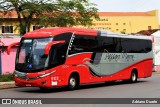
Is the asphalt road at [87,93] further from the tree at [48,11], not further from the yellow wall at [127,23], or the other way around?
the yellow wall at [127,23]

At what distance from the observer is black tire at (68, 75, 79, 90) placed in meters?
20.8

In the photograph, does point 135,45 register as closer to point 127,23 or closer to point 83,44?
point 83,44

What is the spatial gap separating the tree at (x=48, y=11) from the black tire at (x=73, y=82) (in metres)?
10.8

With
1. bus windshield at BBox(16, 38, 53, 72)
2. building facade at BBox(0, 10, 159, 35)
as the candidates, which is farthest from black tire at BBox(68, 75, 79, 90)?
building facade at BBox(0, 10, 159, 35)

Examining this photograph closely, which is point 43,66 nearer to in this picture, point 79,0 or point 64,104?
point 64,104

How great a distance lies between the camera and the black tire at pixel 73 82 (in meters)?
20.8

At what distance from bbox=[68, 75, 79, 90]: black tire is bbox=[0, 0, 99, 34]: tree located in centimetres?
1081

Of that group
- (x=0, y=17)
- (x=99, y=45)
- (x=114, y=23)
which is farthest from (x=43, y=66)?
(x=114, y=23)

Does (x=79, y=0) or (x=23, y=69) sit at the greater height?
(x=79, y=0)

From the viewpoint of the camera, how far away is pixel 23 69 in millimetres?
19766

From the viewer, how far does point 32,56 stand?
1956 centimetres

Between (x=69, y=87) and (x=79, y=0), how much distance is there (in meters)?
14.1

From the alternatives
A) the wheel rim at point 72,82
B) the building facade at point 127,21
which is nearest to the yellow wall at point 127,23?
the building facade at point 127,21

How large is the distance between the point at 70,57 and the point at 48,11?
12.2 metres
